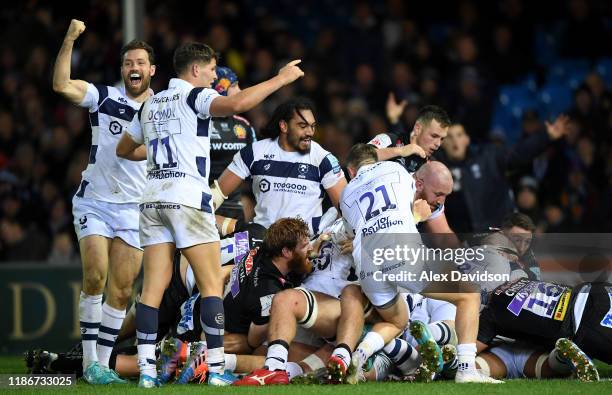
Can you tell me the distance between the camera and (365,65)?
16.3 meters

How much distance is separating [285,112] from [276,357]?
240 cm

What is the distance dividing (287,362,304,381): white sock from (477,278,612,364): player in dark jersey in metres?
1.38

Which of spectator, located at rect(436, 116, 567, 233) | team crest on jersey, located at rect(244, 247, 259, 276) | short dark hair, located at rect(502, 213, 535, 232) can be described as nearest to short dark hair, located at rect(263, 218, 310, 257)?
team crest on jersey, located at rect(244, 247, 259, 276)

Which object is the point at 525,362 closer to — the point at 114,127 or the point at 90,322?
the point at 90,322

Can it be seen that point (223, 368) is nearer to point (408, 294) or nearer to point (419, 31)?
point (408, 294)

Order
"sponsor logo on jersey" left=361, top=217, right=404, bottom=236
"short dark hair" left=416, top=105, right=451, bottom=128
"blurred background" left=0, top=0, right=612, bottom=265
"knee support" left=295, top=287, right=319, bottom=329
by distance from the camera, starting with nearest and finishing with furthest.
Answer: "sponsor logo on jersey" left=361, top=217, right=404, bottom=236, "knee support" left=295, top=287, right=319, bottom=329, "short dark hair" left=416, top=105, right=451, bottom=128, "blurred background" left=0, top=0, right=612, bottom=265

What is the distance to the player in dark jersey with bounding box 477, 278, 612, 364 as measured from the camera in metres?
8.57

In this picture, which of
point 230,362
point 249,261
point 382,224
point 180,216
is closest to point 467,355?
point 382,224

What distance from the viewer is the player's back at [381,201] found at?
8461 mm

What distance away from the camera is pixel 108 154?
9.14 m

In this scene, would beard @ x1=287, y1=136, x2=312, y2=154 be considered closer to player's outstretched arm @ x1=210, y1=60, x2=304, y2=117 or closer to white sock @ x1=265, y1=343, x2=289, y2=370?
player's outstretched arm @ x1=210, y1=60, x2=304, y2=117

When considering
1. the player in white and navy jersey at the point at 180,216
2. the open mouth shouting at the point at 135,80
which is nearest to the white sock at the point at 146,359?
the player in white and navy jersey at the point at 180,216

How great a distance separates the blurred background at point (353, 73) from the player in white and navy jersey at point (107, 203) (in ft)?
16.5

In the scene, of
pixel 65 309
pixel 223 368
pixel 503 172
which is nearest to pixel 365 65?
pixel 503 172
